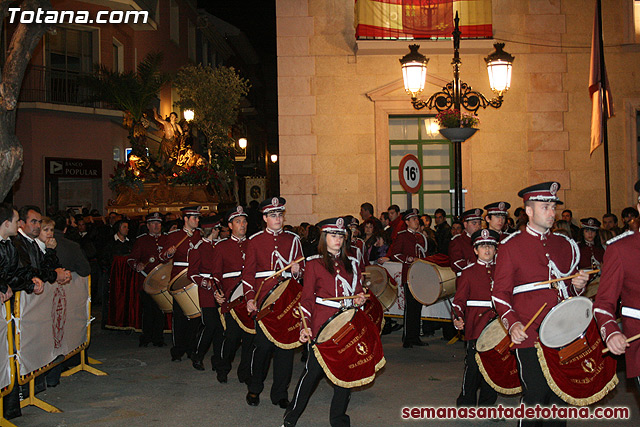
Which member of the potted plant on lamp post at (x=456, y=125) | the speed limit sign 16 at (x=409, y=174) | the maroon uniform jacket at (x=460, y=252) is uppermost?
the potted plant on lamp post at (x=456, y=125)

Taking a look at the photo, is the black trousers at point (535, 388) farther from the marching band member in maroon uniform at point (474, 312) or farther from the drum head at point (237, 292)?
the drum head at point (237, 292)

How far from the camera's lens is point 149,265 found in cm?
1216

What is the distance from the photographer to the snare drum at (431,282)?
10273 mm

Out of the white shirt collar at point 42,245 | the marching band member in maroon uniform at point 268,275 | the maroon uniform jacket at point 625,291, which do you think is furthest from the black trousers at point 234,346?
the maroon uniform jacket at point 625,291

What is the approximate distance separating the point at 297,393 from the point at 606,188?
36.0 ft

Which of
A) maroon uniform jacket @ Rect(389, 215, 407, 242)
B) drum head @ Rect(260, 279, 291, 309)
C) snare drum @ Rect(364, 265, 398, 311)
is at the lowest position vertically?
snare drum @ Rect(364, 265, 398, 311)

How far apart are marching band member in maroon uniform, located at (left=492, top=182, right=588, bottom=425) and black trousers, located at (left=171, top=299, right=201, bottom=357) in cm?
598

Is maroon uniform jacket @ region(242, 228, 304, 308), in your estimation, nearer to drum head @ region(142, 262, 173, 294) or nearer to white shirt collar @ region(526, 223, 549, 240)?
white shirt collar @ region(526, 223, 549, 240)

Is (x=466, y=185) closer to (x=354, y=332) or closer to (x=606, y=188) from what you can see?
(x=606, y=188)

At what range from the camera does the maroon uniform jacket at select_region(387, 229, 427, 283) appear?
11914 mm

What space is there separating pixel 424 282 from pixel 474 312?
3.21 m

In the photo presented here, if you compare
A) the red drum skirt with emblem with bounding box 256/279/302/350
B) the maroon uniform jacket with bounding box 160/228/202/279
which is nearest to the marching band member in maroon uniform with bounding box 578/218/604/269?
the red drum skirt with emblem with bounding box 256/279/302/350

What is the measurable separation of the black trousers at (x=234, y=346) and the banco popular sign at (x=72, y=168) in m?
17.4

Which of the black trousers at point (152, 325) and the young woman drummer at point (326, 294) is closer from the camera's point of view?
the young woman drummer at point (326, 294)
